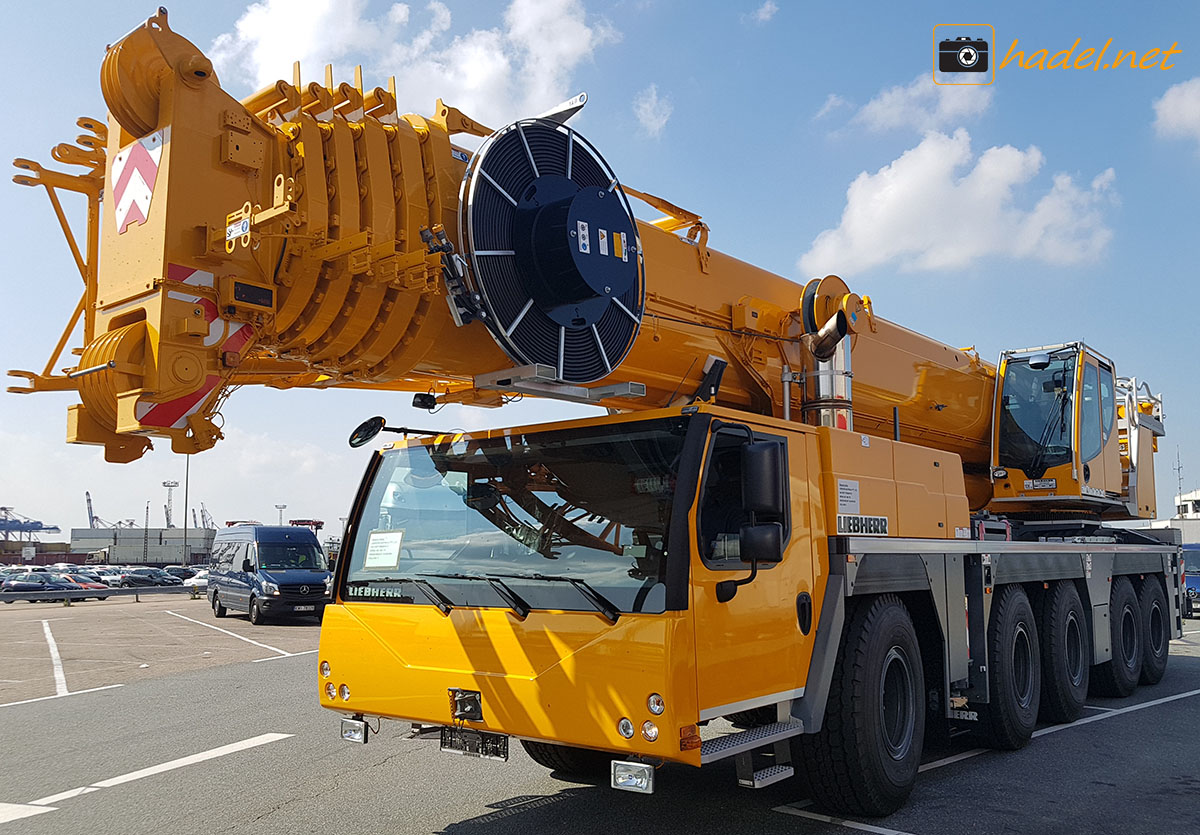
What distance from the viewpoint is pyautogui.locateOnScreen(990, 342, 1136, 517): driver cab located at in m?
9.51

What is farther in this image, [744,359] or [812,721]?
[744,359]

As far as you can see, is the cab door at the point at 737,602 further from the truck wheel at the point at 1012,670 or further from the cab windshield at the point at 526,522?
the truck wheel at the point at 1012,670

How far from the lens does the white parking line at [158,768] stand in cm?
644

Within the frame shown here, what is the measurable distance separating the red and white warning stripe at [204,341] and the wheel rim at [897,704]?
13.1ft

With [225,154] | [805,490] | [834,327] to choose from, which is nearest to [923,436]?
[834,327]

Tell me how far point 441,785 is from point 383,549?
1940 millimetres

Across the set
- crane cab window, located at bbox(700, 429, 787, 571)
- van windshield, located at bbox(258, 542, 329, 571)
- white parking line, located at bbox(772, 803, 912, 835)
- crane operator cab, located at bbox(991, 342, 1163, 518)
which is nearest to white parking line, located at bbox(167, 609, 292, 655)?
van windshield, located at bbox(258, 542, 329, 571)

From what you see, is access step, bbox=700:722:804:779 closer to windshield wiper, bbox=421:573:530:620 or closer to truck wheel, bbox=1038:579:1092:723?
windshield wiper, bbox=421:573:530:620

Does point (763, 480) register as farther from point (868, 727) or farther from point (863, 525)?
point (868, 727)

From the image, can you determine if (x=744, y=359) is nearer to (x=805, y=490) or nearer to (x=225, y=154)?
(x=805, y=490)

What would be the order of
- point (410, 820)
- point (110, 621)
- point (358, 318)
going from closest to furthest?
point (358, 318) → point (410, 820) → point (110, 621)

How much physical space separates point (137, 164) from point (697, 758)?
3.62 meters

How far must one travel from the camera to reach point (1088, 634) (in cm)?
938

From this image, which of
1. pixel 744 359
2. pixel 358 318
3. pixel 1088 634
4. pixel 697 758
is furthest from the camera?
pixel 1088 634
